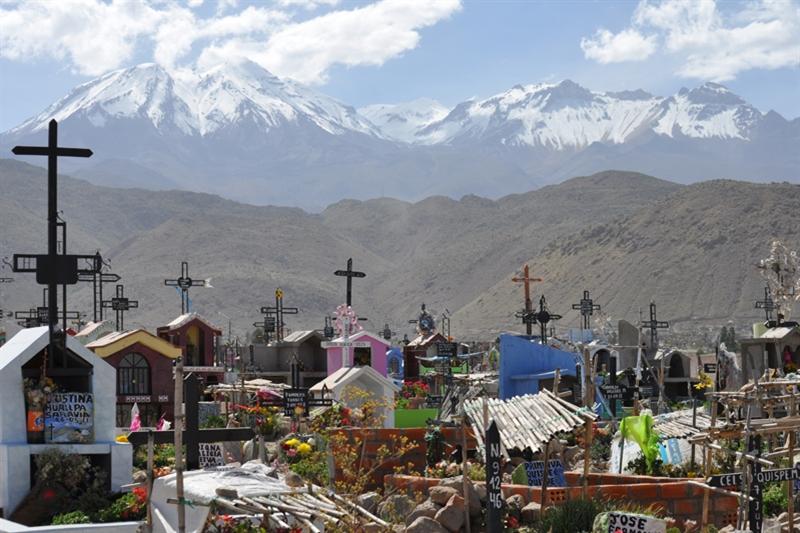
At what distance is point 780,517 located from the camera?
63.7 feet

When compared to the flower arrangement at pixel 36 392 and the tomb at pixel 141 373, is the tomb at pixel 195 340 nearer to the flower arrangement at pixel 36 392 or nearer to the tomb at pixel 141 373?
the tomb at pixel 141 373

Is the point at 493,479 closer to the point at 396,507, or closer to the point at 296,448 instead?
the point at 396,507

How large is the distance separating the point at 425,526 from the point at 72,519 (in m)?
5.78

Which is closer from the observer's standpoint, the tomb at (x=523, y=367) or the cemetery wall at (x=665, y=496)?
the cemetery wall at (x=665, y=496)

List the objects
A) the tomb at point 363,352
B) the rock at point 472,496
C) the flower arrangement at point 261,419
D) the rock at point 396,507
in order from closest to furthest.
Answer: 1. the rock at point 472,496
2. the rock at point 396,507
3. the flower arrangement at point 261,419
4. the tomb at point 363,352

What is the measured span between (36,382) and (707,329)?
12397 cm

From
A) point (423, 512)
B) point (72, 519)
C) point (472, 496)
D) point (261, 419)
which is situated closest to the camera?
point (423, 512)

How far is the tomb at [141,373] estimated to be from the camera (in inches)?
1682

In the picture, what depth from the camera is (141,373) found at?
43375 mm

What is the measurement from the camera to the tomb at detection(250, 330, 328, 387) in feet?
212

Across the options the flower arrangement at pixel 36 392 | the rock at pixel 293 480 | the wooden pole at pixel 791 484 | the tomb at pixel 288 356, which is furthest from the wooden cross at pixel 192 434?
the tomb at pixel 288 356

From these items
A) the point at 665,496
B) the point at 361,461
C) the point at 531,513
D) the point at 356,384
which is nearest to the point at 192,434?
the point at 531,513

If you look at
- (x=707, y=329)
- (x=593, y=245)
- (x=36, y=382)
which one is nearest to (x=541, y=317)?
(x=36, y=382)

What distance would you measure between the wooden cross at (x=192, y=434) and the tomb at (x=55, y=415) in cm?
430
